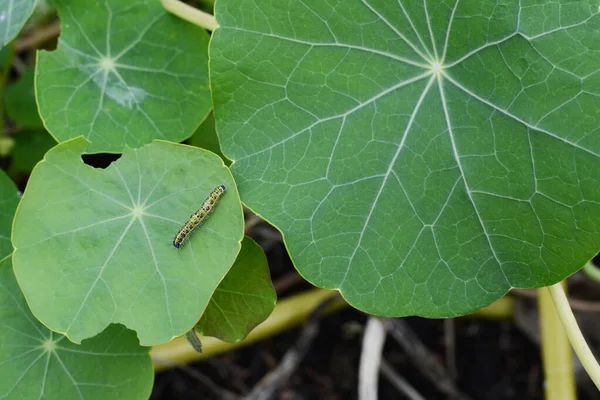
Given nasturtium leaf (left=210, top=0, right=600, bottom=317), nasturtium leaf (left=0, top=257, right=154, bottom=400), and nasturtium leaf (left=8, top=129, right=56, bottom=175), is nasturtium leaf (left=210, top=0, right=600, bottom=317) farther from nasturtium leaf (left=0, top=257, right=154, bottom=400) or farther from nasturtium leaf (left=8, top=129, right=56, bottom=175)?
nasturtium leaf (left=8, top=129, right=56, bottom=175)

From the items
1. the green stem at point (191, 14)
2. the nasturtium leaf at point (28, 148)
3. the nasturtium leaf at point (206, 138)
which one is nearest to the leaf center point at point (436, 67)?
the green stem at point (191, 14)

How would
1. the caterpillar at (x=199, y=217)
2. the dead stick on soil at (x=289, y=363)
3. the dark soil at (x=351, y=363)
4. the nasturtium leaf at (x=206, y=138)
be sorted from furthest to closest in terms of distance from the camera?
1. the dark soil at (x=351, y=363)
2. the dead stick on soil at (x=289, y=363)
3. the nasturtium leaf at (x=206, y=138)
4. the caterpillar at (x=199, y=217)

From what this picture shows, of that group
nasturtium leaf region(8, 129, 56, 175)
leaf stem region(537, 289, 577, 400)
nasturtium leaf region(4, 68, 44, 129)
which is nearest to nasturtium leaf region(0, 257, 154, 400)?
nasturtium leaf region(8, 129, 56, 175)

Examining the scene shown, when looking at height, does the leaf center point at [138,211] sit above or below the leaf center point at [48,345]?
above

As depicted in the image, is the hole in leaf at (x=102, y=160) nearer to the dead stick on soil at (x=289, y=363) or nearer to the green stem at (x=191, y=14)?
the green stem at (x=191, y=14)

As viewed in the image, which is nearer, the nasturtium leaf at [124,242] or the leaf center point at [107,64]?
the nasturtium leaf at [124,242]

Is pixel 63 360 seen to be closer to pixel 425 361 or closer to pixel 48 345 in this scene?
pixel 48 345
